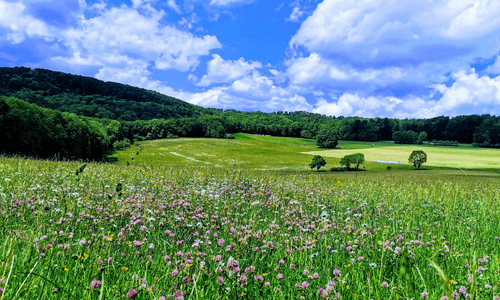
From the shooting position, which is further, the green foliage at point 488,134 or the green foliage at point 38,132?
the green foliage at point 488,134

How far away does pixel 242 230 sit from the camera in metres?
4.32

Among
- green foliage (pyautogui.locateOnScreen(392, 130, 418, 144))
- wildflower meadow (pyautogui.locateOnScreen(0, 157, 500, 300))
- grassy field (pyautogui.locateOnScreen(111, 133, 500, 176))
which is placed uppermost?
green foliage (pyautogui.locateOnScreen(392, 130, 418, 144))

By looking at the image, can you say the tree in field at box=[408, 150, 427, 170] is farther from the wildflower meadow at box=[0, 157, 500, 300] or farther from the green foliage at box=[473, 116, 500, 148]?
the wildflower meadow at box=[0, 157, 500, 300]

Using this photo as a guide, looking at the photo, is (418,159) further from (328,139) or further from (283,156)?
(328,139)

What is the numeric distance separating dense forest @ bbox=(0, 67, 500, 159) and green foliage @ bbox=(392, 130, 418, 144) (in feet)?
0.26

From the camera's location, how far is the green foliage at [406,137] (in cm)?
12362

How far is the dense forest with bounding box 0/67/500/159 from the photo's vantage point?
47250mm

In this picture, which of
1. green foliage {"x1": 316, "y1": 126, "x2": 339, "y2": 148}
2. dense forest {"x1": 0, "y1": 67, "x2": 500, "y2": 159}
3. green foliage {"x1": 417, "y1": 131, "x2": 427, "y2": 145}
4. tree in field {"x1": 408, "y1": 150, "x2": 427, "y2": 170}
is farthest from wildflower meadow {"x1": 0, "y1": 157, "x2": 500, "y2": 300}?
green foliage {"x1": 417, "y1": 131, "x2": 427, "y2": 145}

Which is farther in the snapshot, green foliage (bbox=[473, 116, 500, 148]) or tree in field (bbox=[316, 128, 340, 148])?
tree in field (bbox=[316, 128, 340, 148])

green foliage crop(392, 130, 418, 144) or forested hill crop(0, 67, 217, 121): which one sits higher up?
forested hill crop(0, 67, 217, 121)

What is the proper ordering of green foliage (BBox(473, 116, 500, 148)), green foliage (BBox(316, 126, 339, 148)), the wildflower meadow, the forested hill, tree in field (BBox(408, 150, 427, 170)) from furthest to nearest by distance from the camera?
the forested hill → green foliage (BBox(316, 126, 339, 148)) → green foliage (BBox(473, 116, 500, 148)) → tree in field (BBox(408, 150, 427, 170)) → the wildflower meadow

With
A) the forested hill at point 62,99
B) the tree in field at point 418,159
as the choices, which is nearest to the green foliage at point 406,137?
the tree in field at point 418,159

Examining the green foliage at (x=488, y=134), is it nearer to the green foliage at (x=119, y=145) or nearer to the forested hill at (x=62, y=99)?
the green foliage at (x=119, y=145)

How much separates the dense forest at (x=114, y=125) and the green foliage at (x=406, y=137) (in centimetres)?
8
